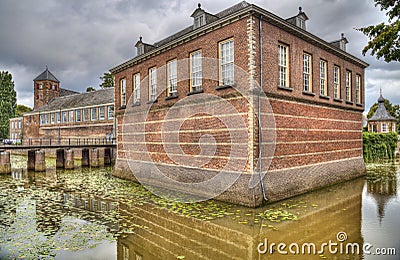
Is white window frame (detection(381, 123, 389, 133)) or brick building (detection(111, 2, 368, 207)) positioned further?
white window frame (detection(381, 123, 389, 133))

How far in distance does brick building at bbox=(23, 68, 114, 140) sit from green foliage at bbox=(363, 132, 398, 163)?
26.9 metres

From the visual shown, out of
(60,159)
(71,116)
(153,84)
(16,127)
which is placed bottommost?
(60,159)

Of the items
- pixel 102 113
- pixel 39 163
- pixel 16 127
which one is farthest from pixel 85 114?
pixel 16 127

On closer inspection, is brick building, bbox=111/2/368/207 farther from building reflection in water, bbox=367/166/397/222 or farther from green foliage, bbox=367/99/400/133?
green foliage, bbox=367/99/400/133

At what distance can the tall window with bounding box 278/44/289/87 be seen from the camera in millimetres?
11938

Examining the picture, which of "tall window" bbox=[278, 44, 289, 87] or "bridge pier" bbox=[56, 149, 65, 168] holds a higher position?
"tall window" bbox=[278, 44, 289, 87]

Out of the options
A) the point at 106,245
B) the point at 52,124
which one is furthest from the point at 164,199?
the point at 52,124

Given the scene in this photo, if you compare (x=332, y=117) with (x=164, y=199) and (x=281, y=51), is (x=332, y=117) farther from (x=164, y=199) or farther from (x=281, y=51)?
(x=164, y=199)

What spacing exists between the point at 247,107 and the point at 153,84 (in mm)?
6844

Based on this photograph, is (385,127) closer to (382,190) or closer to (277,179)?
(382,190)

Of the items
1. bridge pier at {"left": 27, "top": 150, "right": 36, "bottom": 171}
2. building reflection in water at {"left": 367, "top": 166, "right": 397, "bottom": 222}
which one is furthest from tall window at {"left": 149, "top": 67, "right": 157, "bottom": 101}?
bridge pier at {"left": 27, "top": 150, "right": 36, "bottom": 171}

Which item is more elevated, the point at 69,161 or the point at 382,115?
the point at 382,115

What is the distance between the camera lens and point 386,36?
11656mm

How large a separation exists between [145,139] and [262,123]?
7.54 meters
